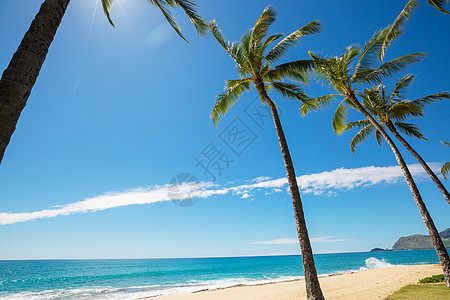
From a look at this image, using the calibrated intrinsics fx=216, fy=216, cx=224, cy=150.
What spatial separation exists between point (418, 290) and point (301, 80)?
8996 mm

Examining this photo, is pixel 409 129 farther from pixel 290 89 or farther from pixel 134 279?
pixel 134 279

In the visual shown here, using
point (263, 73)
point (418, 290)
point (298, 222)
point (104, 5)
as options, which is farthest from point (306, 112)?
point (104, 5)

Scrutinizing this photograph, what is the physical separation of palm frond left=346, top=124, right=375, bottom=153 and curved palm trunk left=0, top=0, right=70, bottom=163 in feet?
47.3

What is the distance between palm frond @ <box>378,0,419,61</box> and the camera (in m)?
7.49

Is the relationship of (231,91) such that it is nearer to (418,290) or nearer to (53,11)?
(53,11)

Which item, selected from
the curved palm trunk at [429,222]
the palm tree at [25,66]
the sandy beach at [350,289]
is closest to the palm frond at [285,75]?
the curved palm trunk at [429,222]

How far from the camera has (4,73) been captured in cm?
231

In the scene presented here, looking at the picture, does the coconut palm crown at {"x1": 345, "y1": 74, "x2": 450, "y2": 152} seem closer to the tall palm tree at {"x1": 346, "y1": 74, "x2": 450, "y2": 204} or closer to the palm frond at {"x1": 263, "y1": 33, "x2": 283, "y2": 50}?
the tall palm tree at {"x1": 346, "y1": 74, "x2": 450, "y2": 204}

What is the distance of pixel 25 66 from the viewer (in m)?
2.45

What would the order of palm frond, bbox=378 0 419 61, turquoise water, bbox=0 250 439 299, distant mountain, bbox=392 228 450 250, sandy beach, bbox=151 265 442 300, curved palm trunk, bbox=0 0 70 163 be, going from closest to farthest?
curved palm trunk, bbox=0 0 70 163 → palm frond, bbox=378 0 419 61 → sandy beach, bbox=151 265 442 300 → turquoise water, bbox=0 250 439 299 → distant mountain, bbox=392 228 450 250

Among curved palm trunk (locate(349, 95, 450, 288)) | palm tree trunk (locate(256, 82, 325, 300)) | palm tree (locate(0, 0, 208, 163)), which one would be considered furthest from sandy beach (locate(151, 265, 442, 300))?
palm tree (locate(0, 0, 208, 163))

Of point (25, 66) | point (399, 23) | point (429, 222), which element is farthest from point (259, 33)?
point (429, 222)

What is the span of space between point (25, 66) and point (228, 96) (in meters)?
7.71

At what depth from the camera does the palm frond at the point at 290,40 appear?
26.5ft
